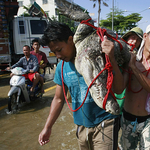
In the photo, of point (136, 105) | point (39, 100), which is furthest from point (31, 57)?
point (136, 105)

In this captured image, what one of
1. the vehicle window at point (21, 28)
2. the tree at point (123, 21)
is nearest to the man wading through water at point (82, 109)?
the vehicle window at point (21, 28)

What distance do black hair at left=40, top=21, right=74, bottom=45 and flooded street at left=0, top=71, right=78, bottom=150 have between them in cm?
188

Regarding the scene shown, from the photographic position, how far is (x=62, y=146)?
2.52 metres

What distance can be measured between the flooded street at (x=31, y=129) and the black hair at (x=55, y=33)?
1881mm

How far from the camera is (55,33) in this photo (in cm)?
130

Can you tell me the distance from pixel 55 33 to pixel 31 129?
93.5 inches

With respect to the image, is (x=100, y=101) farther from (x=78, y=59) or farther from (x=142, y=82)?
(x=142, y=82)

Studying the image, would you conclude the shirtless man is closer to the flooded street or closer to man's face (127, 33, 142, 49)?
man's face (127, 33, 142, 49)

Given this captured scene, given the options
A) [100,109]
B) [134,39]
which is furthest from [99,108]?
[134,39]

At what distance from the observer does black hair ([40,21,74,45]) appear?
130 centimetres

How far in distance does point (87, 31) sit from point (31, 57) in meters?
3.44

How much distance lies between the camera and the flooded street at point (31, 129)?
2568mm

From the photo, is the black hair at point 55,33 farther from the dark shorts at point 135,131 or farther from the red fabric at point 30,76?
the red fabric at point 30,76

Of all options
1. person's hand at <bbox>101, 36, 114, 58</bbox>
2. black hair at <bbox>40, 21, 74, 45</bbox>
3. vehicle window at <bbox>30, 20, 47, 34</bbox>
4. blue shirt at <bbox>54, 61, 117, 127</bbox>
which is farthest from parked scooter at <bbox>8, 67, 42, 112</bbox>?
vehicle window at <bbox>30, 20, 47, 34</bbox>
